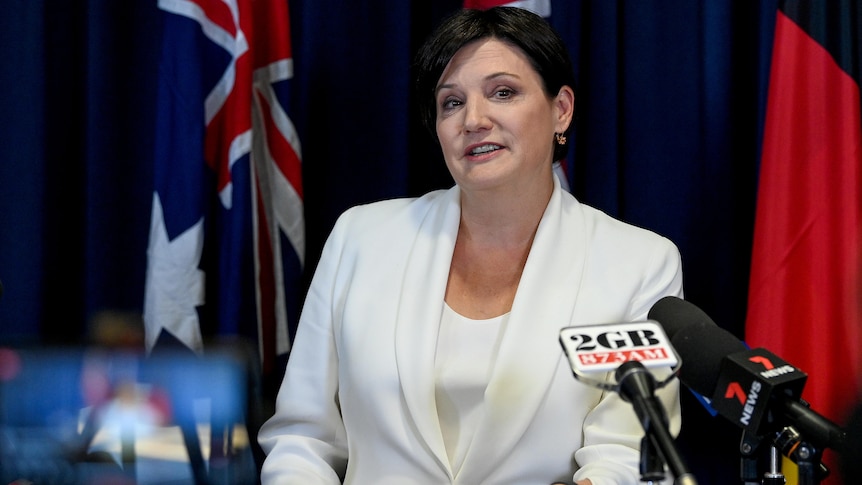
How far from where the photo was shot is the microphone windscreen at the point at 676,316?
4.14 feet

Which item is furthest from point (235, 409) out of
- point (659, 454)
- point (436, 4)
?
point (436, 4)

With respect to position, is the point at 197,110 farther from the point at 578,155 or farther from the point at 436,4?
the point at 578,155

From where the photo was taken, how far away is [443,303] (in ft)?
6.77

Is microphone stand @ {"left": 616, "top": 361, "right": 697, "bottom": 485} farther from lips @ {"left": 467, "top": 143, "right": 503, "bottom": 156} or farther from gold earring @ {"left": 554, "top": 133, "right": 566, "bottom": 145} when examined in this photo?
gold earring @ {"left": 554, "top": 133, "right": 566, "bottom": 145}

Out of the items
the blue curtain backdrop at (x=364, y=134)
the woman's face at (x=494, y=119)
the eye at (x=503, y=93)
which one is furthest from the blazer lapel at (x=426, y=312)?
the blue curtain backdrop at (x=364, y=134)

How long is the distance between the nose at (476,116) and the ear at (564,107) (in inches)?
8.0

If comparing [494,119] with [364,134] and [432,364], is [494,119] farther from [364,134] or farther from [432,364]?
[364,134]

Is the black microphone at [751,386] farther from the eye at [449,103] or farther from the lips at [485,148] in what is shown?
the eye at [449,103]

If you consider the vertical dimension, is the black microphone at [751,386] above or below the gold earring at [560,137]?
below

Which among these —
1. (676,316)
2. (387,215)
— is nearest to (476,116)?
(387,215)

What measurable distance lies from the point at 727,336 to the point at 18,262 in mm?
2068

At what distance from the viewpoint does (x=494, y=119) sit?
6.88ft

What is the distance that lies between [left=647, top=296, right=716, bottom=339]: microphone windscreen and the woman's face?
0.77m

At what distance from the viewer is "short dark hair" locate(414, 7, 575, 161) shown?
7.04 ft
